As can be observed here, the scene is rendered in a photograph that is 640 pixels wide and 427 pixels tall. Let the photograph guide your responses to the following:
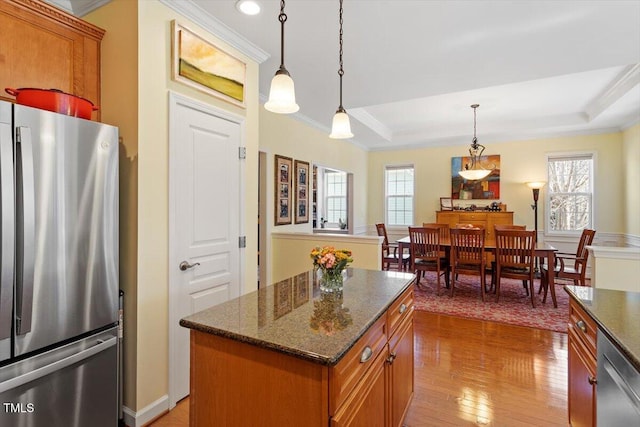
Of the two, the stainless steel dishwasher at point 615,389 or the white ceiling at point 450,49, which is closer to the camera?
the stainless steel dishwasher at point 615,389

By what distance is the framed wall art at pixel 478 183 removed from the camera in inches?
252

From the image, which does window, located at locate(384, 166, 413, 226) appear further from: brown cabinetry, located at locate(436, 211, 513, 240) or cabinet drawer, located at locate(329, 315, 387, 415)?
cabinet drawer, located at locate(329, 315, 387, 415)

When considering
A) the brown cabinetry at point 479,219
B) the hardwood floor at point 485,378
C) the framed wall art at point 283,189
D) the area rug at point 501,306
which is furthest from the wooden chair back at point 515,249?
the framed wall art at point 283,189

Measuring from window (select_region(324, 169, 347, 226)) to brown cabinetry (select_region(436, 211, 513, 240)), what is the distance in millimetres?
2759

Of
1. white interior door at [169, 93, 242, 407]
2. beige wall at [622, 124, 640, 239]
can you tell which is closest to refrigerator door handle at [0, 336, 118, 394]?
white interior door at [169, 93, 242, 407]

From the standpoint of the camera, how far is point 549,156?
6086 mm

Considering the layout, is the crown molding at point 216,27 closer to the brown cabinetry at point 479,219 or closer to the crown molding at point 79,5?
the crown molding at point 79,5

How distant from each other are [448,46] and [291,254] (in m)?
2.88

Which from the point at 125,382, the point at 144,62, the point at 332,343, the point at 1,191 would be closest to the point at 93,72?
the point at 144,62

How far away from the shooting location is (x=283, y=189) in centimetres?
446

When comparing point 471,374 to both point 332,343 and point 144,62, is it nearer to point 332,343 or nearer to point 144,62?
point 332,343

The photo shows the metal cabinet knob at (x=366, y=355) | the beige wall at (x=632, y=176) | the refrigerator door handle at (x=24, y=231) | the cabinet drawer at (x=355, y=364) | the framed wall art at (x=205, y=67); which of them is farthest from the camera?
the beige wall at (x=632, y=176)

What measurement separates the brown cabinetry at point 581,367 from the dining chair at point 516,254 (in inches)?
101

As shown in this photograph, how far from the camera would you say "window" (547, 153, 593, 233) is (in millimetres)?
→ 5902
